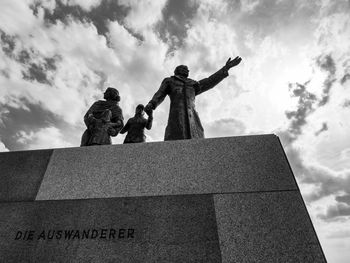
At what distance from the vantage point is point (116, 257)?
2.96m

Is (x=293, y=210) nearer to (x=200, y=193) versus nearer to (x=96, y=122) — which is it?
(x=200, y=193)

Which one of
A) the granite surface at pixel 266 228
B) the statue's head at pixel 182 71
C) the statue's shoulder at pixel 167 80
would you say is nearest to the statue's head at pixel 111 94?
the statue's shoulder at pixel 167 80

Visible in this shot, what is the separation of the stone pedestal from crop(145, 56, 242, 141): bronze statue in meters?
1.22

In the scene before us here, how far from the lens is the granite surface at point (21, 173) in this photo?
3.86 m

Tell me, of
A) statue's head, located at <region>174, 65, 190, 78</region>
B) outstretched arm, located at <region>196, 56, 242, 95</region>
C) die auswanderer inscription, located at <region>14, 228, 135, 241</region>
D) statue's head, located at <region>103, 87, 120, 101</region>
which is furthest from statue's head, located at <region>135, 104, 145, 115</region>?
die auswanderer inscription, located at <region>14, 228, 135, 241</region>

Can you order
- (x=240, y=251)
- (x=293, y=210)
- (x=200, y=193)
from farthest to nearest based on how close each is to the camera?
(x=200, y=193) < (x=293, y=210) < (x=240, y=251)

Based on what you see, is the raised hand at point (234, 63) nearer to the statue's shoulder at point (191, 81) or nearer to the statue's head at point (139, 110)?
the statue's shoulder at point (191, 81)

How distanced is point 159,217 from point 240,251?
1101 millimetres

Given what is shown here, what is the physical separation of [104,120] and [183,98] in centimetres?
196

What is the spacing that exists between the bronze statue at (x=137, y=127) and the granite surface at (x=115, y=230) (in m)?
2.58

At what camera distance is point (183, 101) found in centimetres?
581

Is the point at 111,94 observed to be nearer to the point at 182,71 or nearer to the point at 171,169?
the point at 182,71

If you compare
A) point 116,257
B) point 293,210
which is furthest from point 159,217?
point 293,210

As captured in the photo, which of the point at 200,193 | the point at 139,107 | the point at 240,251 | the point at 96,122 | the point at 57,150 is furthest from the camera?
the point at 139,107
